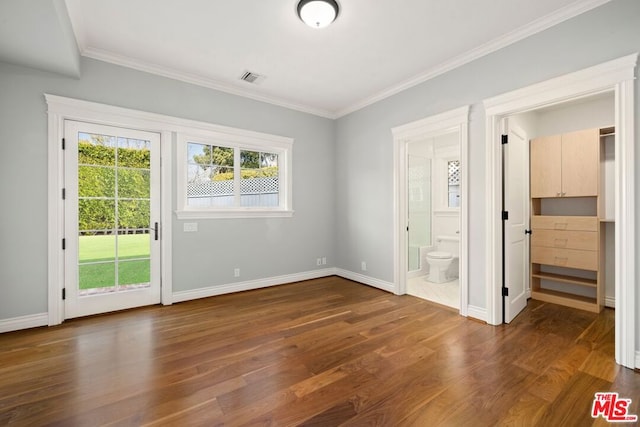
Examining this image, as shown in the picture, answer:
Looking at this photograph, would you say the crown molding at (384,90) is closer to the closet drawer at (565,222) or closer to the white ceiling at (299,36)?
the white ceiling at (299,36)

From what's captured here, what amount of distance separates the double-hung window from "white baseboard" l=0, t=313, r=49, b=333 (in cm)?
165

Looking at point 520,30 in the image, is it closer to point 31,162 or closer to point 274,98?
point 274,98

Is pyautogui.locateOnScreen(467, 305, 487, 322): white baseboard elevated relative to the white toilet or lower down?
lower down

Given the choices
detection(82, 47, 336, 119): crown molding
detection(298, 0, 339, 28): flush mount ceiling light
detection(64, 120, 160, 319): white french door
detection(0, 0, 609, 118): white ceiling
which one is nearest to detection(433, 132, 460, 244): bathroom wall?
detection(0, 0, 609, 118): white ceiling

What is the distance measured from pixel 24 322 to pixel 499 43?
5.55 m

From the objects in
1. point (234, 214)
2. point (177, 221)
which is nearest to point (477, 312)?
point (234, 214)

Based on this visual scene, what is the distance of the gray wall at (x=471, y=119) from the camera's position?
7.54 feet

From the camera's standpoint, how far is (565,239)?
142 inches

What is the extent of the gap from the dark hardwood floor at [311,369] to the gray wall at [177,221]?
0.64 metres

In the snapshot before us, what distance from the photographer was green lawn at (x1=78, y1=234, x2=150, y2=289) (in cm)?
317

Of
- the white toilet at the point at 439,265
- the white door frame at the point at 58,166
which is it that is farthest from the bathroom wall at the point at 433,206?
the white door frame at the point at 58,166

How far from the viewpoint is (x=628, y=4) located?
216 cm

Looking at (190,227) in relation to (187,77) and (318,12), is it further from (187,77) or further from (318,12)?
(318,12)

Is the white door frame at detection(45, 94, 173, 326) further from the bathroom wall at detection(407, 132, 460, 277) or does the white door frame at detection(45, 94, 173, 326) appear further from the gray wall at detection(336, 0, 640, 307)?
the bathroom wall at detection(407, 132, 460, 277)
